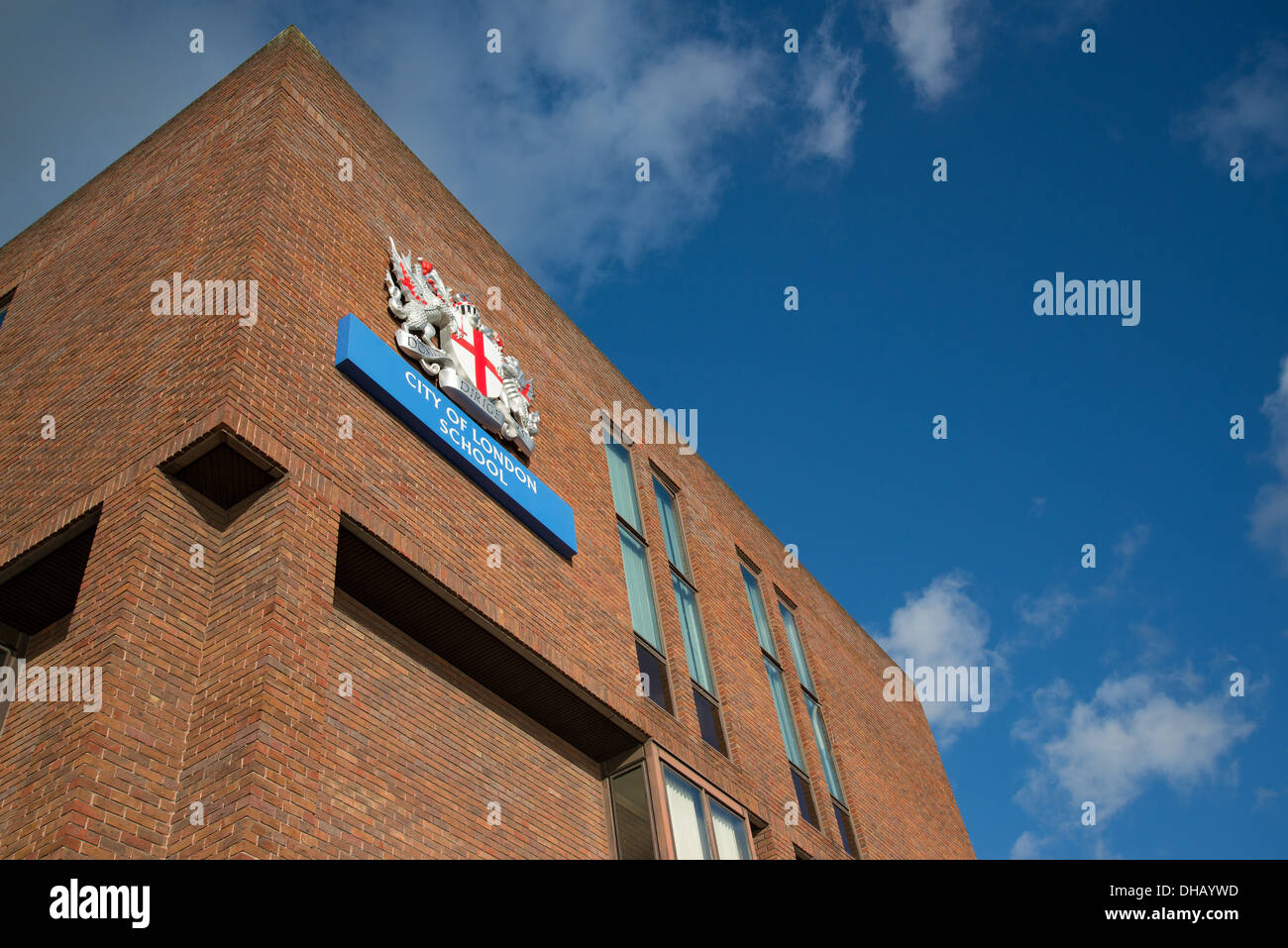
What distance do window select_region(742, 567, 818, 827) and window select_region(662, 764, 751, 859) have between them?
3047 mm

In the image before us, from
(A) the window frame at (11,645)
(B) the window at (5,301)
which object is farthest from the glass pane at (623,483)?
(B) the window at (5,301)

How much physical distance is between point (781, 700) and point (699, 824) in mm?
5789

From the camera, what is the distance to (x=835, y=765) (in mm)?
18875

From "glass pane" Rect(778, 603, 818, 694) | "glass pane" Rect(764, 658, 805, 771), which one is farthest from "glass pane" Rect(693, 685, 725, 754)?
"glass pane" Rect(778, 603, 818, 694)

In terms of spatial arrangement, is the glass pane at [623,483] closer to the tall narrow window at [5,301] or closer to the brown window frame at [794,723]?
the brown window frame at [794,723]

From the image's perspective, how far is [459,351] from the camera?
40.2 feet

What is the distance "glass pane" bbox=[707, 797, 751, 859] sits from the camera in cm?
1274

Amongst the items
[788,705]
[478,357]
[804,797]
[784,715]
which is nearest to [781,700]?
[788,705]

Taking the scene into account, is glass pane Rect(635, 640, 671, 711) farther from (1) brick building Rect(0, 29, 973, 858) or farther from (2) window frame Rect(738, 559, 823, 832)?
(2) window frame Rect(738, 559, 823, 832)

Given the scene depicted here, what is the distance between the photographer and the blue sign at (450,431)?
34.0 ft

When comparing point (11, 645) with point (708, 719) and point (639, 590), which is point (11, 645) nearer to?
point (639, 590)
